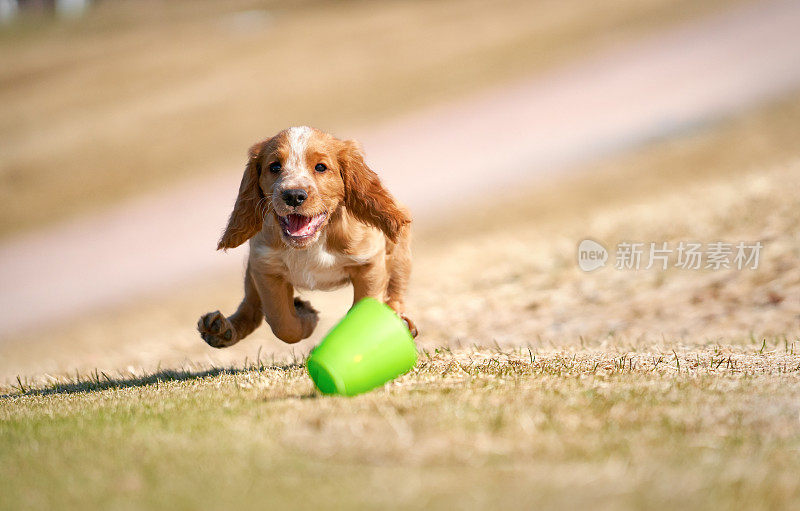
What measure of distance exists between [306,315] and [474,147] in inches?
733

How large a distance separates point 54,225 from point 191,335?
11.4 m

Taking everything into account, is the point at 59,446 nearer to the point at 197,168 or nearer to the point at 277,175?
the point at 277,175

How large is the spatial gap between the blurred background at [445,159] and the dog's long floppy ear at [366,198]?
245 centimetres

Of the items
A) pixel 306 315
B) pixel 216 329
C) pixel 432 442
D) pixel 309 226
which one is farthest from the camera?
pixel 306 315

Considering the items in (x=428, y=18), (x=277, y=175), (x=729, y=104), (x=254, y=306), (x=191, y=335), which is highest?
(x=428, y=18)

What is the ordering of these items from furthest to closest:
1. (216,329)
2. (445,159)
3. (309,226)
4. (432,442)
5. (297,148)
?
(445,159) < (216,329) < (297,148) < (309,226) < (432,442)

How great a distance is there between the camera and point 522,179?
20594 millimetres

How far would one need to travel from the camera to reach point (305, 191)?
5.09 metres

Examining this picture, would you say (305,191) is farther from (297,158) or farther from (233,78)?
(233,78)

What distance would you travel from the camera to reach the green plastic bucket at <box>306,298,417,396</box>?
473cm

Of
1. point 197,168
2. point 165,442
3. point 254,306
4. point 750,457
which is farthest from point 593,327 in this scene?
point 197,168

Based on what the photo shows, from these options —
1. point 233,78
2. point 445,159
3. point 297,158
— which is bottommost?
point 297,158

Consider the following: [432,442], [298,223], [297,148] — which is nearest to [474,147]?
[297,148]

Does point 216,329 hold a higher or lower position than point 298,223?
lower
